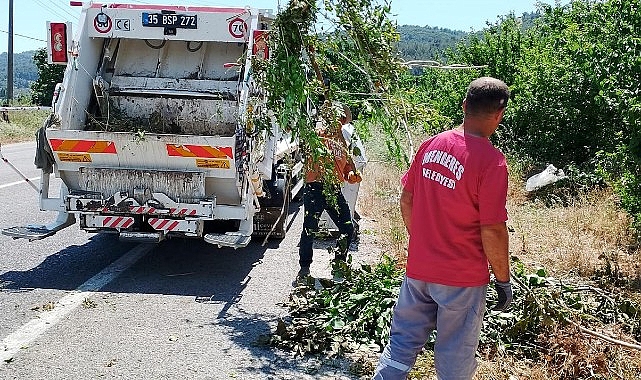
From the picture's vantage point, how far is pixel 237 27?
A: 763 cm

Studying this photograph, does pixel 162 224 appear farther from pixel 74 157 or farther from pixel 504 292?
pixel 504 292

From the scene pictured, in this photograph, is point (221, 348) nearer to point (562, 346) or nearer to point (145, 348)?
point (145, 348)

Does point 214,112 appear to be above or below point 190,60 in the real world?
below

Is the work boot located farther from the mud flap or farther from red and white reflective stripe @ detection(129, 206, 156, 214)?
the mud flap

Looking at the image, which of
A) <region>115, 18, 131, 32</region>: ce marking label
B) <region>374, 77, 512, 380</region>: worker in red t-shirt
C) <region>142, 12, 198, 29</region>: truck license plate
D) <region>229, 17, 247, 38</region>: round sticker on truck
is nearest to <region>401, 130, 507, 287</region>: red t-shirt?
<region>374, 77, 512, 380</region>: worker in red t-shirt

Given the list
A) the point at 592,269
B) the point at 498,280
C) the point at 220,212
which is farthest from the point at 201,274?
the point at 498,280

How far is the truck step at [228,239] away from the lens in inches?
272

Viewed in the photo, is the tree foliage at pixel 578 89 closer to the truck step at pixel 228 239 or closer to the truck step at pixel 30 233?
the truck step at pixel 228 239

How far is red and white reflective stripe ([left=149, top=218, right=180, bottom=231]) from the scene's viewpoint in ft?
23.3

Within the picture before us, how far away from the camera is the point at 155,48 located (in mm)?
8195

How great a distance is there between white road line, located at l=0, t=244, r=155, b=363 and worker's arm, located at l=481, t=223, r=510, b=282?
10.6 ft

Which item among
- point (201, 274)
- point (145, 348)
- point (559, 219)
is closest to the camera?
point (145, 348)

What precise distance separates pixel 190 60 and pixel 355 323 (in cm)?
408

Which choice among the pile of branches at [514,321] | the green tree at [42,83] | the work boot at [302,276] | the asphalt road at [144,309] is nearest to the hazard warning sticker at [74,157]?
the asphalt road at [144,309]
